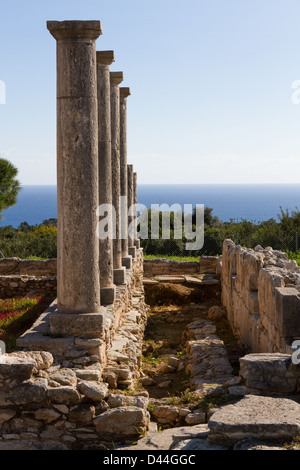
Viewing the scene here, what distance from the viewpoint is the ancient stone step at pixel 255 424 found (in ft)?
14.0

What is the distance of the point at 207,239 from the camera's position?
896 inches

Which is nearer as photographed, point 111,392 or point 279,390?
point 279,390

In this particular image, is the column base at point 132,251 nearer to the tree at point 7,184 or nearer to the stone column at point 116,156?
the stone column at point 116,156

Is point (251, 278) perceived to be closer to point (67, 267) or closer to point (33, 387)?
point (67, 267)

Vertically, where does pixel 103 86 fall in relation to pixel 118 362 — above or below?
above

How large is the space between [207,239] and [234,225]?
2.99 meters

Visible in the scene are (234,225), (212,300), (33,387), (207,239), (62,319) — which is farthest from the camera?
(234,225)

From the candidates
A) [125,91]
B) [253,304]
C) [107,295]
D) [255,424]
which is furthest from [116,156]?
[255,424]

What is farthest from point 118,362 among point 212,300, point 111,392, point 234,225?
point 234,225

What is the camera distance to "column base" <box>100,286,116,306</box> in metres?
8.48

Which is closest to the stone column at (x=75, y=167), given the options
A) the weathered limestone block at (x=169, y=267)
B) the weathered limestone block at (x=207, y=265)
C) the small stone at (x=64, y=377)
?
the small stone at (x=64, y=377)

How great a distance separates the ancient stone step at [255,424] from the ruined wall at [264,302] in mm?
1514

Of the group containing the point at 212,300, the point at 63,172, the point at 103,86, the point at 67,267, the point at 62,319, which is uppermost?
the point at 103,86
